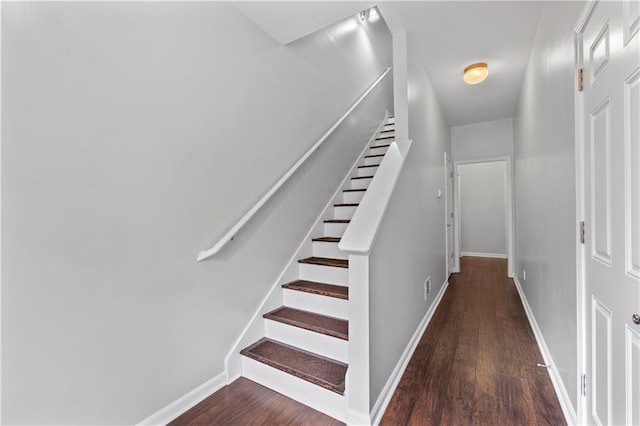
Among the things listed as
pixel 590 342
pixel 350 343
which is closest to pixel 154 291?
pixel 350 343

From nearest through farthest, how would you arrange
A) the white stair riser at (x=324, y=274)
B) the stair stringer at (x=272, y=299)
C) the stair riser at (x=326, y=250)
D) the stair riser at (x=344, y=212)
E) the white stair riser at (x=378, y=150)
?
1. the stair stringer at (x=272, y=299)
2. the white stair riser at (x=324, y=274)
3. the stair riser at (x=326, y=250)
4. the stair riser at (x=344, y=212)
5. the white stair riser at (x=378, y=150)

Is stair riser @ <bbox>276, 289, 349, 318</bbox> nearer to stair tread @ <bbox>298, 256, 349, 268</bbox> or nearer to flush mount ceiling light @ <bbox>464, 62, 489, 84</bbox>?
stair tread @ <bbox>298, 256, 349, 268</bbox>

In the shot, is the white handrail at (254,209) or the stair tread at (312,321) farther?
the stair tread at (312,321)

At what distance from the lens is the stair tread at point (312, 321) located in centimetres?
178

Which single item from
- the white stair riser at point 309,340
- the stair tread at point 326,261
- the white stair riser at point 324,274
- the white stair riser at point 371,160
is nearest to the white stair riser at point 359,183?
the white stair riser at point 371,160

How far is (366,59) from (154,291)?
3.64 m

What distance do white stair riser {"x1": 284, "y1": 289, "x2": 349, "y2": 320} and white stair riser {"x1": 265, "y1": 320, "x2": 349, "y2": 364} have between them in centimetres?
21

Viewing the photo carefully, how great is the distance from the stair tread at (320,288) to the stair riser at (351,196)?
1.12 m

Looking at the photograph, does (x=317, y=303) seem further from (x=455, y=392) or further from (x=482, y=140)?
(x=482, y=140)

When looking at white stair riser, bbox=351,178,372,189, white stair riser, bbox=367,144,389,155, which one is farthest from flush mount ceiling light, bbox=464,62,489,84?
white stair riser, bbox=351,178,372,189

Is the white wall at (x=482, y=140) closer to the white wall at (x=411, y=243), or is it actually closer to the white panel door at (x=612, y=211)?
the white wall at (x=411, y=243)

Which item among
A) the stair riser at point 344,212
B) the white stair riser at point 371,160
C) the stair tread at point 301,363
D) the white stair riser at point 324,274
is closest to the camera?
the stair tread at point 301,363

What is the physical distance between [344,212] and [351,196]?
29cm

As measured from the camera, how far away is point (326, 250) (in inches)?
102
